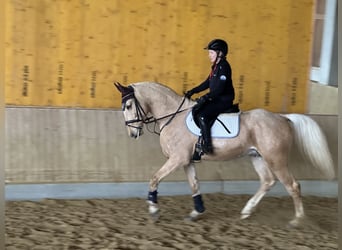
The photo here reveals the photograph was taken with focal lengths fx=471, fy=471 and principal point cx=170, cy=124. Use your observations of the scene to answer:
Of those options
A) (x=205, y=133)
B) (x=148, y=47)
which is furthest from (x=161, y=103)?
(x=148, y=47)

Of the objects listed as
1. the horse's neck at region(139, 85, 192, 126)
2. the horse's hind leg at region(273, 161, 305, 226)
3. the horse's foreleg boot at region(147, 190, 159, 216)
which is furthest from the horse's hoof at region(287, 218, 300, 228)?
the horse's neck at region(139, 85, 192, 126)

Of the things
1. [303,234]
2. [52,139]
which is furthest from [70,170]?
[303,234]

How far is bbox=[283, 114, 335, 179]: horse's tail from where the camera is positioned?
4.64 meters

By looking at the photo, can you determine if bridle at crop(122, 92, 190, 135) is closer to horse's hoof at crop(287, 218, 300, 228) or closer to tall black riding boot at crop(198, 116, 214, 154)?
tall black riding boot at crop(198, 116, 214, 154)

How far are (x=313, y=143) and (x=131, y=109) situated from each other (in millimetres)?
1819

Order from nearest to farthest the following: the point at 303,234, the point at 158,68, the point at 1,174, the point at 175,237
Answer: the point at 1,174
the point at 175,237
the point at 303,234
the point at 158,68

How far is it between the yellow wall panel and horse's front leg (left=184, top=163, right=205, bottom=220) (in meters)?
1.50

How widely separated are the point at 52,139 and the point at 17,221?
122cm

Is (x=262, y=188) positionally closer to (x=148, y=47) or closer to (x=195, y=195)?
(x=195, y=195)

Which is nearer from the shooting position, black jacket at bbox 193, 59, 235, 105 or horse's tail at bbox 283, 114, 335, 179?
black jacket at bbox 193, 59, 235, 105

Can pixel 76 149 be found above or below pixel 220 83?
below

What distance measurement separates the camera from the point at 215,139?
4520 mm

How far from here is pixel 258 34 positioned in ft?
19.8

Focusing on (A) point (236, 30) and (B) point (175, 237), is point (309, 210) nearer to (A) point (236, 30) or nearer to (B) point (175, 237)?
(B) point (175, 237)
